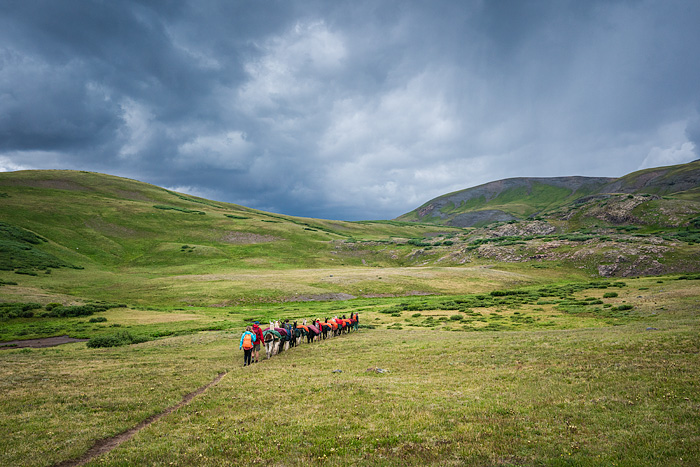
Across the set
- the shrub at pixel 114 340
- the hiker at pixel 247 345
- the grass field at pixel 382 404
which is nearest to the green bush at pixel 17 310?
the shrub at pixel 114 340

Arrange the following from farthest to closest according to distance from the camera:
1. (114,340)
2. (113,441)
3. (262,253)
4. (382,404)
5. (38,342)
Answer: (262,253) < (38,342) < (114,340) < (382,404) < (113,441)

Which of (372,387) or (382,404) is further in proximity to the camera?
(372,387)

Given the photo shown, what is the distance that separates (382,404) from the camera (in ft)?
45.7

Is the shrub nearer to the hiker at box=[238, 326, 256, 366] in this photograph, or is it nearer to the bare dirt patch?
the bare dirt patch

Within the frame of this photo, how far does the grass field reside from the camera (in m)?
9.70

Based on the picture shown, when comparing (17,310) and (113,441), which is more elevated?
(17,310)

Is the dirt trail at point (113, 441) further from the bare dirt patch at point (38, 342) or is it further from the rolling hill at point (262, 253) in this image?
the rolling hill at point (262, 253)

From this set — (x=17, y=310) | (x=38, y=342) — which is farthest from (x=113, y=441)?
(x=17, y=310)

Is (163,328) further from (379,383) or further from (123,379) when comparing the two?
(379,383)

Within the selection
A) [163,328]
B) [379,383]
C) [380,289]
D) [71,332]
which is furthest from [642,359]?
[380,289]

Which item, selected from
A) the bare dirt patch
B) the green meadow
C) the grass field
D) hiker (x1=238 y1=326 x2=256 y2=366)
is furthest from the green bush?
hiker (x1=238 y1=326 x2=256 y2=366)

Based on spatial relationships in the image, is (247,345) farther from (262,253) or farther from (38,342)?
(262,253)

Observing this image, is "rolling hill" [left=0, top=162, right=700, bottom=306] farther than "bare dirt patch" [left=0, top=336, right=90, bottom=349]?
Yes

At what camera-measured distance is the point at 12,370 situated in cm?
2009
